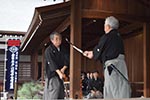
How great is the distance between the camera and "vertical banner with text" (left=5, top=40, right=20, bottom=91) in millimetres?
10038

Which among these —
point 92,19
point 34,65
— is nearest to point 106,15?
point 92,19

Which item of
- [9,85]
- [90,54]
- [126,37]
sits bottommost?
[9,85]

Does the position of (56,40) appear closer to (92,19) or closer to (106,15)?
(106,15)

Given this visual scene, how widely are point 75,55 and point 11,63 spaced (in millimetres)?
5009

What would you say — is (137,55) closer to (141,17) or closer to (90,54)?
(141,17)

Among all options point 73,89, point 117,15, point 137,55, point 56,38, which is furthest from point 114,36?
point 137,55

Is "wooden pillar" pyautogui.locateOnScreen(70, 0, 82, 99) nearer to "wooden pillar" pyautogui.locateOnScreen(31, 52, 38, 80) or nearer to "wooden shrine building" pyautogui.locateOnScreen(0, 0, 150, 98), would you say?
"wooden shrine building" pyautogui.locateOnScreen(0, 0, 150, 98)

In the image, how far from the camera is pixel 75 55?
233 inches

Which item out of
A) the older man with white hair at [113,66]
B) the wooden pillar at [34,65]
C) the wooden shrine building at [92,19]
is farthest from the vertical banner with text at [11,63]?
Answer: the older man with white hair at [113,66]

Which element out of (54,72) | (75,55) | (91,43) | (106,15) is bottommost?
(54,72)

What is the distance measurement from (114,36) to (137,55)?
507 cm

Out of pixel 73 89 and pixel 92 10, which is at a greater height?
pixel 92 10

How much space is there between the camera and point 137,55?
8352mm

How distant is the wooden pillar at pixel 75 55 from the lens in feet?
19.1
